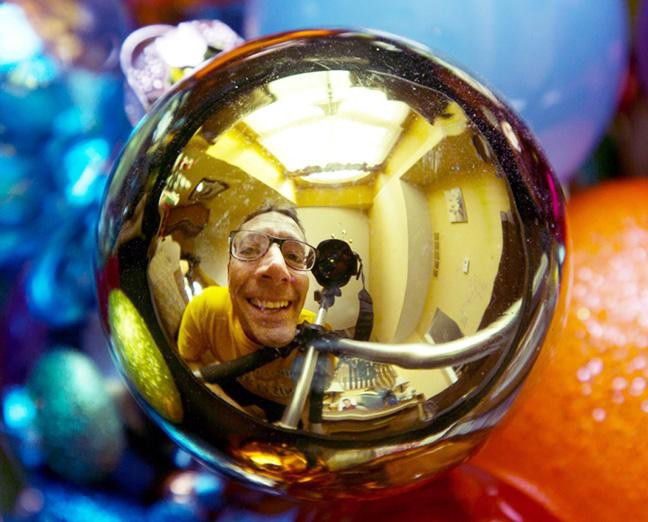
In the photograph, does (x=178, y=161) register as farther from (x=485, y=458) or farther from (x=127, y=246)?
(x=485, y=458)

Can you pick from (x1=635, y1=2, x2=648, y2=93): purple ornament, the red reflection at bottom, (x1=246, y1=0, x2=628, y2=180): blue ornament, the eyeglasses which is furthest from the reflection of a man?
(x1=635, y1=2, x2=648, y2=93): purple ornament

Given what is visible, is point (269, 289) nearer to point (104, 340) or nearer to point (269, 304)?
point (269, 304)

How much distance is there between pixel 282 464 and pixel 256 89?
0.19 m

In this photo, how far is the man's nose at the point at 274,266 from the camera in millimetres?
366

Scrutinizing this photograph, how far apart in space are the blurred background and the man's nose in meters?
0.23

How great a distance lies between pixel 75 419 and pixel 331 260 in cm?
36

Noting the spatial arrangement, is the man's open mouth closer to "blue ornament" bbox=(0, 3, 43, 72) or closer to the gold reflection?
the gold reflection

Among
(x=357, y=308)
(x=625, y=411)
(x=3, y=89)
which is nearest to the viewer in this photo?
(x=357, y=308)

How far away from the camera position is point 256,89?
0.41m

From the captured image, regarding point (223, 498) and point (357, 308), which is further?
point (223, 498)

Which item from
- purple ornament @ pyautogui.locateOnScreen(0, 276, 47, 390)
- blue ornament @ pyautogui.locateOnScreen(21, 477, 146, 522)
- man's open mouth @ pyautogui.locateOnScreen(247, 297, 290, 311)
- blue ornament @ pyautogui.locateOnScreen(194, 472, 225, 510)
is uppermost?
man's open mouth @ pyautogui.locateOnScreen(247, 297, 290, 311)

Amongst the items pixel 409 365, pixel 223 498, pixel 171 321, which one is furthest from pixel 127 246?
pixel 223 498

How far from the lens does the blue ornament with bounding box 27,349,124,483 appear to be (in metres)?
0.65

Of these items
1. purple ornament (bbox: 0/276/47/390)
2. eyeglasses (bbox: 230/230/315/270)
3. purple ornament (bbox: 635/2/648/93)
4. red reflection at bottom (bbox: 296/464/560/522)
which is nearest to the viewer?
eyeglasses (bbox: 230/230/315/270)
